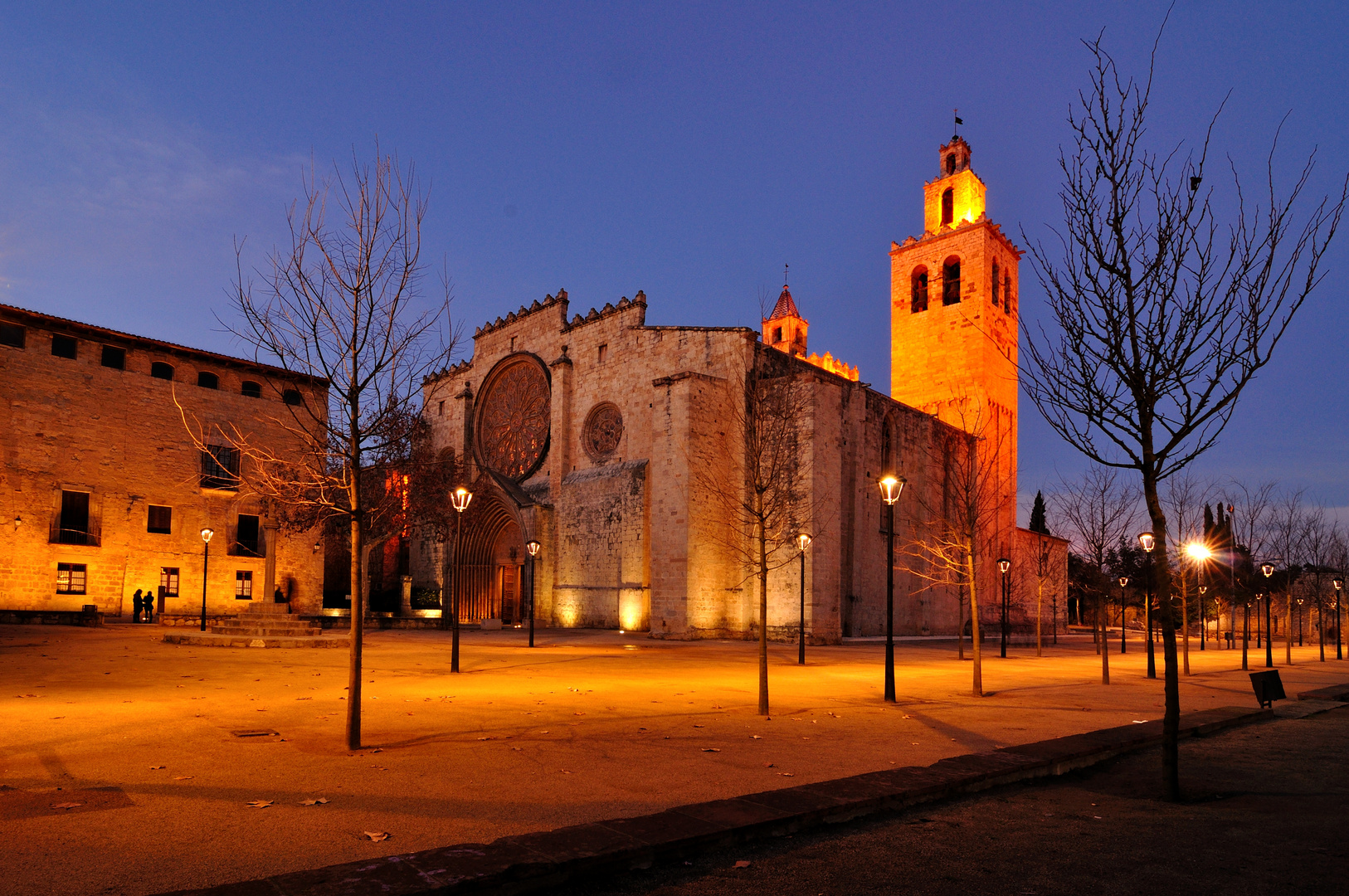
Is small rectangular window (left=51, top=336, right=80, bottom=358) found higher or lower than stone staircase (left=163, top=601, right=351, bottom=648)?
higher

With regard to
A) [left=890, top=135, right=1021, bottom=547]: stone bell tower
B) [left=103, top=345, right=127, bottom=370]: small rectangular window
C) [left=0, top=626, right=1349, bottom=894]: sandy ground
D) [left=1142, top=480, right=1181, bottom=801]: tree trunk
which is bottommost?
[left=0, top=626, right=1349, bottom=894]: sandy ground

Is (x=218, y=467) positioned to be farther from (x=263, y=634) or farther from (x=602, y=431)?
(x=263, y=634)

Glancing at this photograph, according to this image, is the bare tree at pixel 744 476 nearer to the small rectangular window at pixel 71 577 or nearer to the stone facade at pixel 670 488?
the stone facade at pixel 670 488

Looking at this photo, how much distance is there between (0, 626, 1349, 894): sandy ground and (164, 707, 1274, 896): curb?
18.9 inches

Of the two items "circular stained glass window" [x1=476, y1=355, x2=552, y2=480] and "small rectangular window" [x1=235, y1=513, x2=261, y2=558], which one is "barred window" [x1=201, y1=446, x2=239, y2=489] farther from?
"circular stained glass window" [x1=476, y1=355, x2=552, y2=480]

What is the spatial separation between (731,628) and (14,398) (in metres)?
27.1

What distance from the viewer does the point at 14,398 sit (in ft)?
95.1

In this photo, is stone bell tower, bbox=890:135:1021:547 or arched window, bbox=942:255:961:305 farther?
arched window, bbox=942:255:961:305

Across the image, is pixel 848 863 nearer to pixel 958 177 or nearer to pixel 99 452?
pixel 99 452

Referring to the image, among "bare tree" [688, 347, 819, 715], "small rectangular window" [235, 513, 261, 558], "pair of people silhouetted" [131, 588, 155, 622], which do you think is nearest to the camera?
"bare tree" [688, 347, 819, 715]

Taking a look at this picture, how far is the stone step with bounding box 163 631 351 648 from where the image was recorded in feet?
63.4

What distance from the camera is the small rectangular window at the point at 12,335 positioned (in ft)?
94.7

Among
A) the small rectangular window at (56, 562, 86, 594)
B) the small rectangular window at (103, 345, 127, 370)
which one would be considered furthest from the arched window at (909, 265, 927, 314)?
the small rectangular window at (56, 562, 86, 594)

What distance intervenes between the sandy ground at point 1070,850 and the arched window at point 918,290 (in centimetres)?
4120
